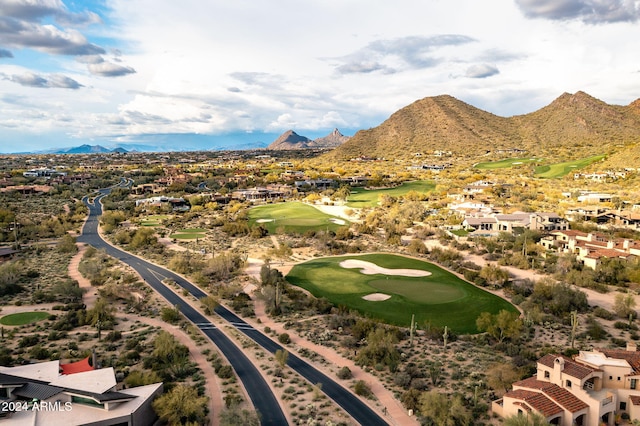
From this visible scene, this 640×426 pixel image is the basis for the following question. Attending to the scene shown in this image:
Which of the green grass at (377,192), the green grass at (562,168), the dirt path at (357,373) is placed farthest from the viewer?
the green grass at (562,168)

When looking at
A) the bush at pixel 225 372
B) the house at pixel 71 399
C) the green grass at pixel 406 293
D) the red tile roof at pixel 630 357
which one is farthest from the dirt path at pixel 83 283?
the red tile roof at pixel 630 357

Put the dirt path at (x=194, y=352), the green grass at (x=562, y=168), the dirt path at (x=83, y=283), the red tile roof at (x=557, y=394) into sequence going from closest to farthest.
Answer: the red tile roof at (x=557, y=394), the dirt path at (x=194, y=352), the dirt path at (x=83, y=283), the green grass at (x=562, y=168)

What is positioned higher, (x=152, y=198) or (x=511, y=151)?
(x=511, y=151)

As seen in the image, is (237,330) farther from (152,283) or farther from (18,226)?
(18,226)

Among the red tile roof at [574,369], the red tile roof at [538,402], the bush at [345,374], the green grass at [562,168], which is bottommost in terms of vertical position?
the bush at [345,374]

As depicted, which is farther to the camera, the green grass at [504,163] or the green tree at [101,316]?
the green grass at [504,163]

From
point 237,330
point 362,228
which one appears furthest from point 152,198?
point 237,330

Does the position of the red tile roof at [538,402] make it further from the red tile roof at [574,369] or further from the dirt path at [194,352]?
the dirt path at [194,352]
